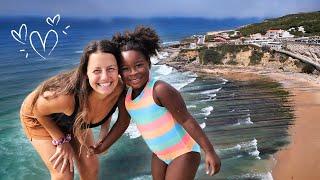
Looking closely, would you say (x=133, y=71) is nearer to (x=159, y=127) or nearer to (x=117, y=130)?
(x=159, y=127)

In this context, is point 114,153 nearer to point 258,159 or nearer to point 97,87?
point 258,159

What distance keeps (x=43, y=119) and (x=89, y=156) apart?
0.53m

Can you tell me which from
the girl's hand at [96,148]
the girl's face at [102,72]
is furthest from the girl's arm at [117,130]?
the girl's face at [102,72]

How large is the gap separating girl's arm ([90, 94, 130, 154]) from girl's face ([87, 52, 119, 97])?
0.26 metres

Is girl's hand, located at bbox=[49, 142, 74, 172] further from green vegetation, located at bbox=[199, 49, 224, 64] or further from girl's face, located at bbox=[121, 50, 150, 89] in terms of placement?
green vegetation, located at bbox=[199, 49, 224, 64]

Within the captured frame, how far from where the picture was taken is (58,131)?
367cm

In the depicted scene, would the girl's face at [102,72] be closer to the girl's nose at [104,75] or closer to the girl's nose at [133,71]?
the girl's nose at [104,75]

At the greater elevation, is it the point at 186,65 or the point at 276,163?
the point at 276,163

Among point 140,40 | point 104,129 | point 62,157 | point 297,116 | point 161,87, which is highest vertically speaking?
point 140,40

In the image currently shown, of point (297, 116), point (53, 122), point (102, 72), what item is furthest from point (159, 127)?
point (297, 116)

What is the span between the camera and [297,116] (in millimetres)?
26328

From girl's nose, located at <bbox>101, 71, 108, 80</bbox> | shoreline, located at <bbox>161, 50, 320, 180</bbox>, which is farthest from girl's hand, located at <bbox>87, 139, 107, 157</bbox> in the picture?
shoreline, located at <bbox>161, 50, 320, 180</bbox>

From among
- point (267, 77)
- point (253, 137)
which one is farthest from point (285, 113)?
point (267, 77)

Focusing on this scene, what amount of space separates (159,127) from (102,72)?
53 centimetres
